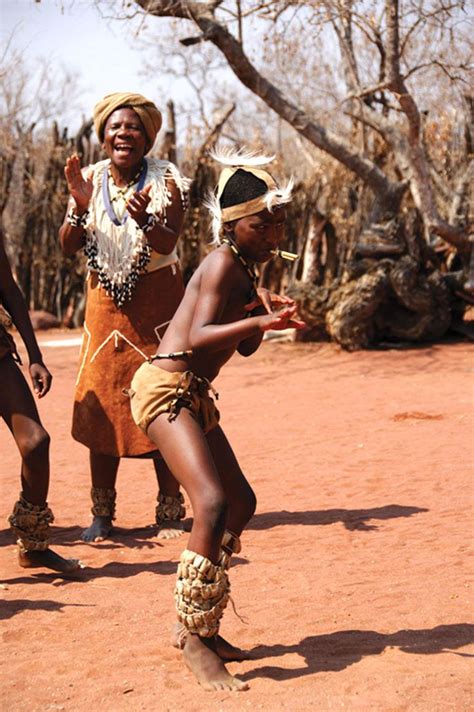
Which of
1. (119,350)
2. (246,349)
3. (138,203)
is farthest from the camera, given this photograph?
(119,350)

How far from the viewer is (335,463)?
6.79 m

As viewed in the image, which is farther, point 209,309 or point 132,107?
point 132,107

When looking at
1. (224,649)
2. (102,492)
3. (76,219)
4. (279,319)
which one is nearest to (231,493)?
(224,649)

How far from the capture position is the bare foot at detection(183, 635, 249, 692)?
3.04m

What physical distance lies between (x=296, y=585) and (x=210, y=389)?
1.25 m

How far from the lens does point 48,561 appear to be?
14.3ft

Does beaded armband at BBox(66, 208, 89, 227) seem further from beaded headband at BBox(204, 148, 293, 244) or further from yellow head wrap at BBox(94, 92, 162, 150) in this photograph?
beaded headband at BBox(204, 148, 293, 244)

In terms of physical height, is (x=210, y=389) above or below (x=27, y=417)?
above

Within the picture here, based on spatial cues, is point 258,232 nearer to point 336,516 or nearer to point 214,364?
point 214,364

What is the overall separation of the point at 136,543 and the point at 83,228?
1657mm

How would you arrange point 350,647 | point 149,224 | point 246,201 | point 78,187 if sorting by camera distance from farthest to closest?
point 78,187 < point 149,224 < point 350,647 < point 246,201

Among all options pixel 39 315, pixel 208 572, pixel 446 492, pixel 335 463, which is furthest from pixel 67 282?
pixel 208 572

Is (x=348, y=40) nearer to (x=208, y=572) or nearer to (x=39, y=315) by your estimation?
(x=39, y=315)

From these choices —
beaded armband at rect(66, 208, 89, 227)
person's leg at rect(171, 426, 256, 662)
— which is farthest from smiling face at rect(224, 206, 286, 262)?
beaded armband at rect(66, 208, 89, 227)
